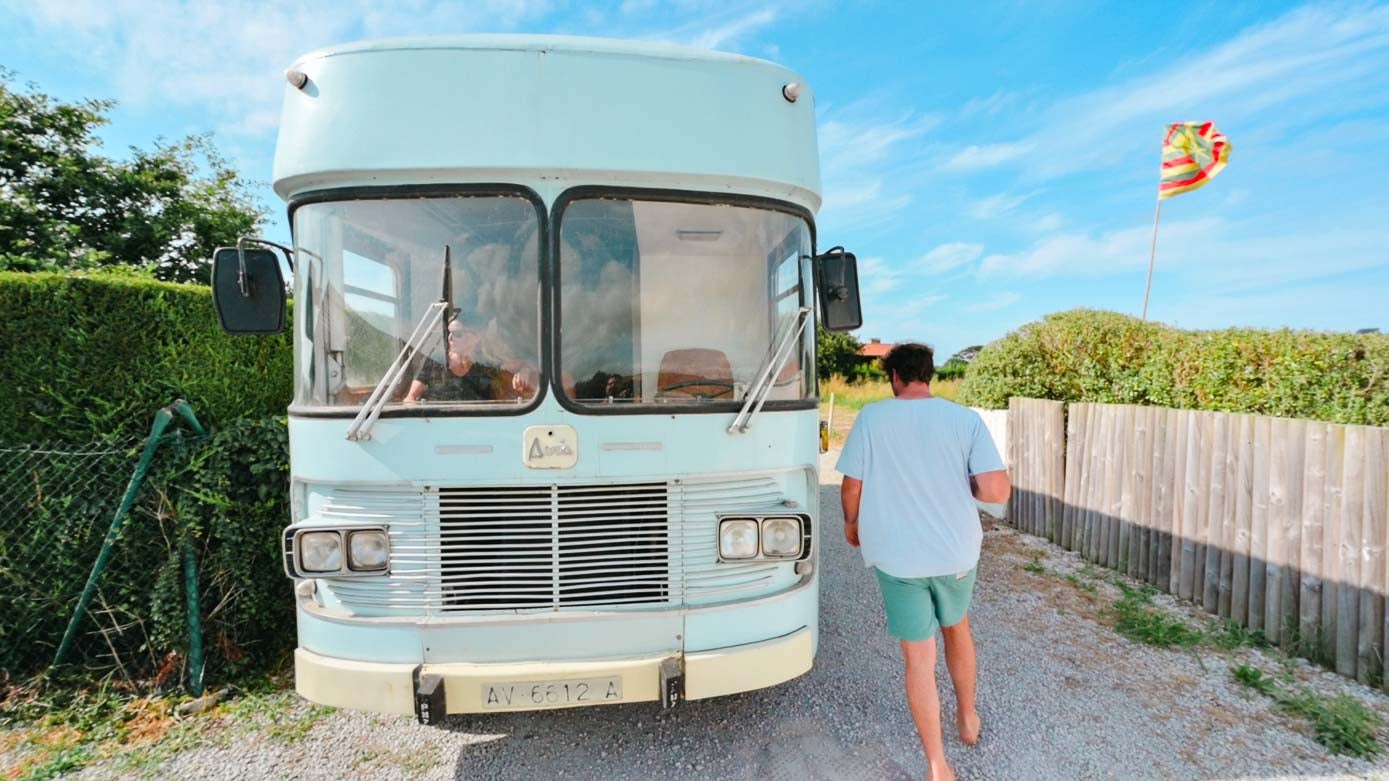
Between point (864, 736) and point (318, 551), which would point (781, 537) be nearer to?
point (864, 736)

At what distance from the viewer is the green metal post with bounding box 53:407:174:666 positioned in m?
3.87

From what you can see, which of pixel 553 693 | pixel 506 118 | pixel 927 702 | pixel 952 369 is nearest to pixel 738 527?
pixel 553 693

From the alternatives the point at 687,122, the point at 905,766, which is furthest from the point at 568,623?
the point at 687,122

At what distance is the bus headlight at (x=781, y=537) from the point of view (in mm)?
2955

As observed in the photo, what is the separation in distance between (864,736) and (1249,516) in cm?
341

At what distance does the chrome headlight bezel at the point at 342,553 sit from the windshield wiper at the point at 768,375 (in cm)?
152

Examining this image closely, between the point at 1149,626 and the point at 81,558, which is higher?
the point at 81,558

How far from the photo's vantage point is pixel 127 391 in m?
4.35

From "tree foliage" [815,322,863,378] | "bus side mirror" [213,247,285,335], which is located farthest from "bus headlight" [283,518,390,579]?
"tree foliage" [815,322,863,378]

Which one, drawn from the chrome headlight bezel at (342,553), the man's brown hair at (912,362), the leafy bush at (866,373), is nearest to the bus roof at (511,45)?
the man's brown hair at (912,362)

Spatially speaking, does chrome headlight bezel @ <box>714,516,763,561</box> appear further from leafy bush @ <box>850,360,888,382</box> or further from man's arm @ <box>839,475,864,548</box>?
leafy bush @ <box>850,360,888,382</box>

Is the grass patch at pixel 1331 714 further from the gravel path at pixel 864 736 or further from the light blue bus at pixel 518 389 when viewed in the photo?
the light blue bus at pixel 518 389

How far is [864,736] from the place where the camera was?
3.41 metres

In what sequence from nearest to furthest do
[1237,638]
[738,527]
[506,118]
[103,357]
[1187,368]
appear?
[506,118] < [738,527] < [103,357] < [1237,638] < [1187,368]
